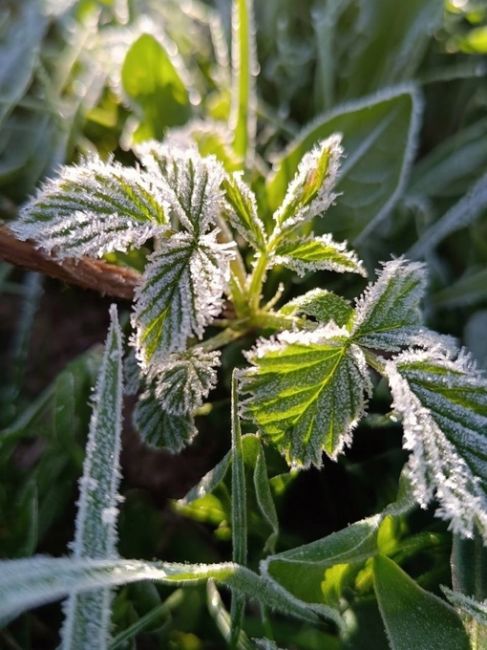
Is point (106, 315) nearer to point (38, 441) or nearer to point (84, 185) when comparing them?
point (38, 441)

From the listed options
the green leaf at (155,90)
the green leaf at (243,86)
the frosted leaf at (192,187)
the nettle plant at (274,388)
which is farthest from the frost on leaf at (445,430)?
the green leaf at (155,90)

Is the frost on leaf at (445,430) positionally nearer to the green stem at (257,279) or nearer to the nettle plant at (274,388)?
the nettle plant at (274,388)

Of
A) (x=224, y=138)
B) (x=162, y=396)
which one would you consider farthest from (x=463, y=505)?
(x=224, y=138)

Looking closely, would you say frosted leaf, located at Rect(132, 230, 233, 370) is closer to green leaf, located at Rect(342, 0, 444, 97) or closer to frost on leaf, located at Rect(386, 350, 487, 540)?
frost on leaf, located at Rect(386, 350, 487, 540)

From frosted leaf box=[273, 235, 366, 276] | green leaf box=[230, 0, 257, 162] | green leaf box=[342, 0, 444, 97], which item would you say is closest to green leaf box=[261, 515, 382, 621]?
frosted leaf box=[273, 235, 366, 276]

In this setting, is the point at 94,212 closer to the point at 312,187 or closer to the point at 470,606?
the point at 312,187
